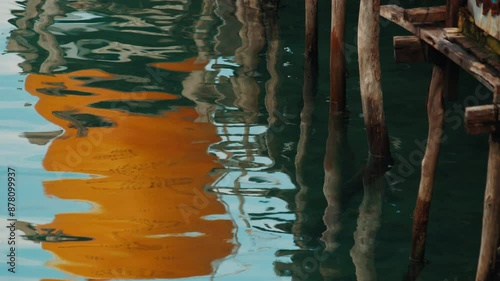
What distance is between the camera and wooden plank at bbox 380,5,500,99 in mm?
6574

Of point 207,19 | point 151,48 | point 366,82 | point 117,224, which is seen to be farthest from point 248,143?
point 207,19

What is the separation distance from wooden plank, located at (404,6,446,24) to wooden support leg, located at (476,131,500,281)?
1.34 metres

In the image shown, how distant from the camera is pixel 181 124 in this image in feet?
39.0

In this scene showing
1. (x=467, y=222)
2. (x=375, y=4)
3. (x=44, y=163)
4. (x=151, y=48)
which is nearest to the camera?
(x=467, y=222)

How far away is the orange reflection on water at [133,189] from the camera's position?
8453 millimetres

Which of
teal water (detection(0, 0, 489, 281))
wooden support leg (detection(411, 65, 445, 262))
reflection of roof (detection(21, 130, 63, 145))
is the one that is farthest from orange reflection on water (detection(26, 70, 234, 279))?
wooden support leg (detection(411, 65, 445, 262))

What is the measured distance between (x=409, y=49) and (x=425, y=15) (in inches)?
12.0

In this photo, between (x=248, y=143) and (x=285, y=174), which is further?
(x=248, y=143)

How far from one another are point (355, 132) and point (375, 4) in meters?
1.94

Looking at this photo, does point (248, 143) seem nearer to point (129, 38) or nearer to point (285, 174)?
point (285, 174)

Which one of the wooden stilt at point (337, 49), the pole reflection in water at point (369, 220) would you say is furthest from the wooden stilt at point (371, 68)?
the wooden stilt at point (337, 49)

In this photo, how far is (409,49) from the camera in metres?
7.80

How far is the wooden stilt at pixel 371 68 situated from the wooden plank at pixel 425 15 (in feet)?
7.19

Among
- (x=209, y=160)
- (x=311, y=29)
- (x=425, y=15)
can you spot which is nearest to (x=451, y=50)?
(x=425, y=15)
